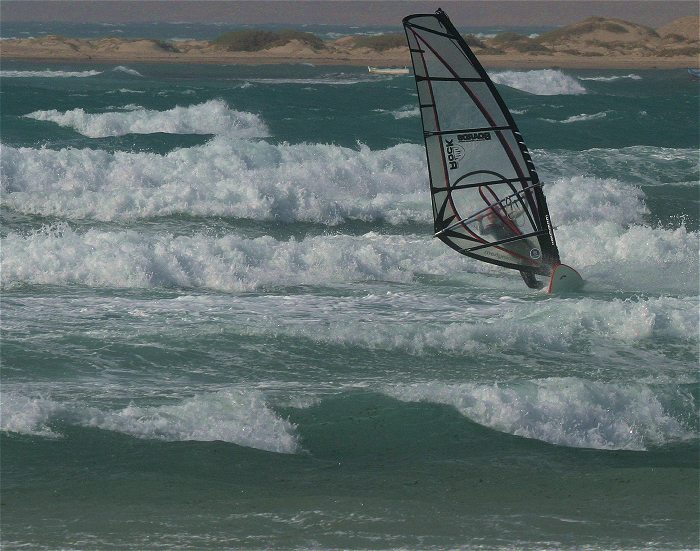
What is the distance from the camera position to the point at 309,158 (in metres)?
23.4


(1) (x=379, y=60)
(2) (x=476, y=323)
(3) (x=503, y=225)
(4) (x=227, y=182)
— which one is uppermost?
(1) (x=379, y=60)

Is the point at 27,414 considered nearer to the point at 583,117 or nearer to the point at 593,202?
the point at 593,202

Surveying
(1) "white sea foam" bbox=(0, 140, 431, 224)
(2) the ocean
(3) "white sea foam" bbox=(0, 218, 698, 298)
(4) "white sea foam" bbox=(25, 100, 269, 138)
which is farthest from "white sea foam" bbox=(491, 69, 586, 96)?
(3) "white sea foam" bbox=(0, 218, 698, 298)

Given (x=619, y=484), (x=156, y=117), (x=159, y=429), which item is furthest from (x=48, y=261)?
(x=156, y=117)

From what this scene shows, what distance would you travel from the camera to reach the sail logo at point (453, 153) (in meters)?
12.0

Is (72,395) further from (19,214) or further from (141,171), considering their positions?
(141,171)

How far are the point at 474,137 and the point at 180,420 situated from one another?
4.81 meters

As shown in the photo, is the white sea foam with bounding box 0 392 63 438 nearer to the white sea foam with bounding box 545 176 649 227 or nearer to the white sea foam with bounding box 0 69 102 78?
the white sea foam with bounding box 545 176 649 227

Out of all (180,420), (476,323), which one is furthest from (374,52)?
(180,420)

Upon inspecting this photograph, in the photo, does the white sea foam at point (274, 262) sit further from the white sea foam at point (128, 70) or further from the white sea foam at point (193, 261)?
the white sea foam at point (128, 70)

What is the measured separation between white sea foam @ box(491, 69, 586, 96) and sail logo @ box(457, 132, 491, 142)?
35.9 m

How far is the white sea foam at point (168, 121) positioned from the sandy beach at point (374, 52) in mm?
32986

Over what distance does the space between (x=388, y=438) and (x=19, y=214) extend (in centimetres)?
1130

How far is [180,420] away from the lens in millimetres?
9094
